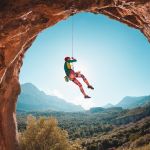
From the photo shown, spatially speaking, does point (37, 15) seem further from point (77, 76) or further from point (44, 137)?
point (44, 137)

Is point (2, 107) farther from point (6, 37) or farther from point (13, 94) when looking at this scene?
point (6, 37)

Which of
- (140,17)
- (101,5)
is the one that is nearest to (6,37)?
(101,5)

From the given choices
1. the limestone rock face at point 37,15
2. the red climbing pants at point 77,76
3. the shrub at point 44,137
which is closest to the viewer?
the limestone rock face at point 37,15

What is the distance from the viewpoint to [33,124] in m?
51.2

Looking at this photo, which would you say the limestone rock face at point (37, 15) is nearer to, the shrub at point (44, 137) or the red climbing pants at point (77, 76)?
the red climbing pants at point (77, 76)

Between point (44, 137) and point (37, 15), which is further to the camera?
point (44, 137)

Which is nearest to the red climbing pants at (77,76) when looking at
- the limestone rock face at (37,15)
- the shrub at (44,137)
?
the limestone rock face at (37,15)

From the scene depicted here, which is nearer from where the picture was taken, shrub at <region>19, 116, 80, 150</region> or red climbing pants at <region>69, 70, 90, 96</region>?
red climbing pants at <region>69, 70, 90, 96</region>

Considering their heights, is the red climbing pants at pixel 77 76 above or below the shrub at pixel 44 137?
above

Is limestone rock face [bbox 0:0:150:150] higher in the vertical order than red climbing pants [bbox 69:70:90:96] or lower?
higher

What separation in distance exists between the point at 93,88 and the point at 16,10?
30.0ft

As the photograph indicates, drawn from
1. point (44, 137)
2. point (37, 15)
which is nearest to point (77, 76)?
point (37, 15)

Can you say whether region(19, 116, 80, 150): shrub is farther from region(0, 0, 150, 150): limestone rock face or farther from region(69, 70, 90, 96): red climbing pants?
region(0, 0, 150, 150): limestone rock face

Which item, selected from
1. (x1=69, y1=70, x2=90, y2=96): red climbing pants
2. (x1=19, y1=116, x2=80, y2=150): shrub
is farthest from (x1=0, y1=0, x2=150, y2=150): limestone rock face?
(x1=19, y1=116, x2=80, y2=150): shrub
